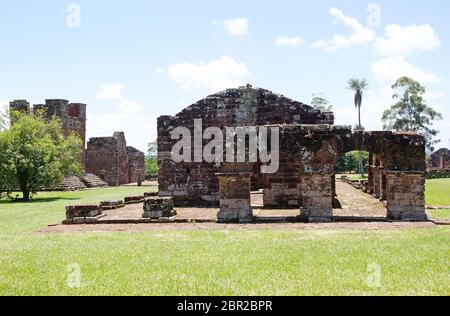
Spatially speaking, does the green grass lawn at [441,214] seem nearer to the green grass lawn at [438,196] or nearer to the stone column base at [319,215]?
the green grass lawn at [438,196]

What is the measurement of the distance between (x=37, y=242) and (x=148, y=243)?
8.62 feet

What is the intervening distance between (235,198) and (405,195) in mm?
4890

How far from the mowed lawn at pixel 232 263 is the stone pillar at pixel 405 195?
1851 millimetres

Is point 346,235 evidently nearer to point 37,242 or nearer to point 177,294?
point 177,294

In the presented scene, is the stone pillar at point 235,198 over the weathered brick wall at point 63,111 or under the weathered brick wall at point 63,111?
under

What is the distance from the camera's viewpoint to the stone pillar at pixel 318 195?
45.4 ft

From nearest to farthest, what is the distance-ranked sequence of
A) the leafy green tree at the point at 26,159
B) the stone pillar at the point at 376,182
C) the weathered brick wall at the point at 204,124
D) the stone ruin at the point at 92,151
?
the weathered brick wall at the point at 204,124, the stone pillar at the point at 376,182, the leafy green tree at the point at 26,159, the stone ruin at the point at 92,151

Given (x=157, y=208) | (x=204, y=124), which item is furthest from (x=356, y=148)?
(x=204, y=124)

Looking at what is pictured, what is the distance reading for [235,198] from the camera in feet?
46.9

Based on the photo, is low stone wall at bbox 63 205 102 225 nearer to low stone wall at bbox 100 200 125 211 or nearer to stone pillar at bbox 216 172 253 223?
low stone wall at bbox 100 200 125 211

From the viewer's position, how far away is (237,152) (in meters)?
14.4

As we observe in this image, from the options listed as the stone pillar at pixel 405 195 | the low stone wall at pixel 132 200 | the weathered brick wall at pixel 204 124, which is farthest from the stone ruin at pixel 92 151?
the stone pillar at pixel 405 195
